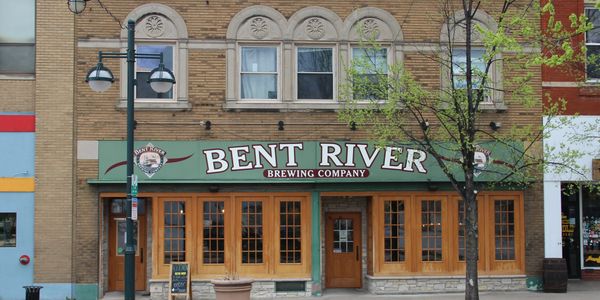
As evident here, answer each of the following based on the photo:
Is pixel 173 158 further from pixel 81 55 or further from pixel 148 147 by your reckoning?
pixel 81 55

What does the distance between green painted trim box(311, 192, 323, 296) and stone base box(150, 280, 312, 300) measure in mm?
177

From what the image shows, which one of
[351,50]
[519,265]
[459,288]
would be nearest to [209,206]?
[351,50]

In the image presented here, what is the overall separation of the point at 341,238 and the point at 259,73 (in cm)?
490

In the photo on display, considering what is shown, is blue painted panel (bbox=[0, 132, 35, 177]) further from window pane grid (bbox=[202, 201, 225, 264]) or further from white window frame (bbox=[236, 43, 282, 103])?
white window frame (bbox=[236, 43, 282, 103])

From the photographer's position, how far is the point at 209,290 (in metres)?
16.6

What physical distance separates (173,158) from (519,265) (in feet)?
30.5

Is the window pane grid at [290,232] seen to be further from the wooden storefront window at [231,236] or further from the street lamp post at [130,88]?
the street lamp post at [130,88]

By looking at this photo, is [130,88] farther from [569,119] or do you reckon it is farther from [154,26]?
[569,119]

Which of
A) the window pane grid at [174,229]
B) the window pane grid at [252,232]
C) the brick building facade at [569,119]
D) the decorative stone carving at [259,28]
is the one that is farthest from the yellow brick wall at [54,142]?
the brick building facade at [569,119]

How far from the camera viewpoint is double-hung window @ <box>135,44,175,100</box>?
17031mm

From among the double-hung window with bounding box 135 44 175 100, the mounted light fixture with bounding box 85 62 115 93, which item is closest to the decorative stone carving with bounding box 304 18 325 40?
the double-hung window with bounding box 135 44 175 100

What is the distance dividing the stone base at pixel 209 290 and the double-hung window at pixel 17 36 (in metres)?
6.25

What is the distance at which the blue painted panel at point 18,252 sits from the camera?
639 inches

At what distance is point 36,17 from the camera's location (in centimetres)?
1664
